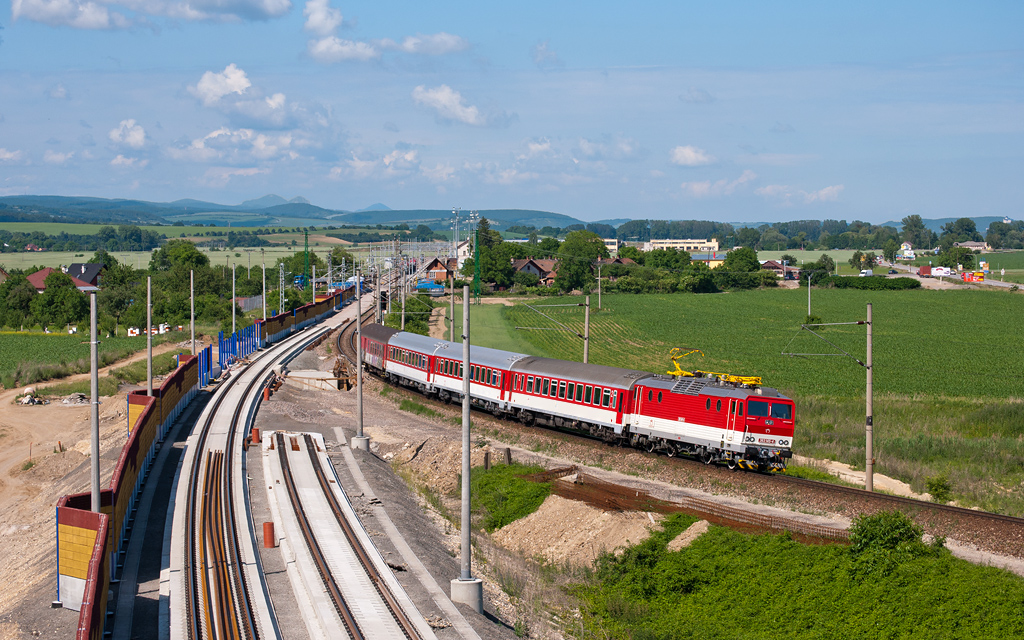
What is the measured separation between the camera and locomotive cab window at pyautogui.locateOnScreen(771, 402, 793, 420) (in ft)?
99.5

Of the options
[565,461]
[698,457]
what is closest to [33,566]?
[565,461]

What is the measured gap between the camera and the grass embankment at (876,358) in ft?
117

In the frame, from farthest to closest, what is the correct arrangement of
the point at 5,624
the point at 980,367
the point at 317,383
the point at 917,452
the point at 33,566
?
the point at 980,367
the point at 317,383
the point at 917,452
the point at 33,566
the point at 5,624

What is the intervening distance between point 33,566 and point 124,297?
96564mm

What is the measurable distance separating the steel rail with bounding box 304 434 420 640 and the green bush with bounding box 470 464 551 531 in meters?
5.37

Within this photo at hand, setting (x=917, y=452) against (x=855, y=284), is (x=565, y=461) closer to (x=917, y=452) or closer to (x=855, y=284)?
(x=917, y=452)

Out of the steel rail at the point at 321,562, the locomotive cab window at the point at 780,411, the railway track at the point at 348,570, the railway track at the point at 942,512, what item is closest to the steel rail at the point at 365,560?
the railway track at the point at 348,570

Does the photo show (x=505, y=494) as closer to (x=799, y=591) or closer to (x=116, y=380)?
(x=799, y=591)

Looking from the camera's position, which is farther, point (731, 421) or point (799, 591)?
point (731, 421)

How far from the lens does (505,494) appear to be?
31.6 meters

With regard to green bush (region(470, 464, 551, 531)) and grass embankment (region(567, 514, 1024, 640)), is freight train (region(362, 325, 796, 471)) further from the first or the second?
grass embankment (region(567, 514, 1024, 640))

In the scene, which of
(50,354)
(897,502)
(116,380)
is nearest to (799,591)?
(897,502)

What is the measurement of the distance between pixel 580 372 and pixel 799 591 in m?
18.2

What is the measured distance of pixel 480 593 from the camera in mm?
21250
